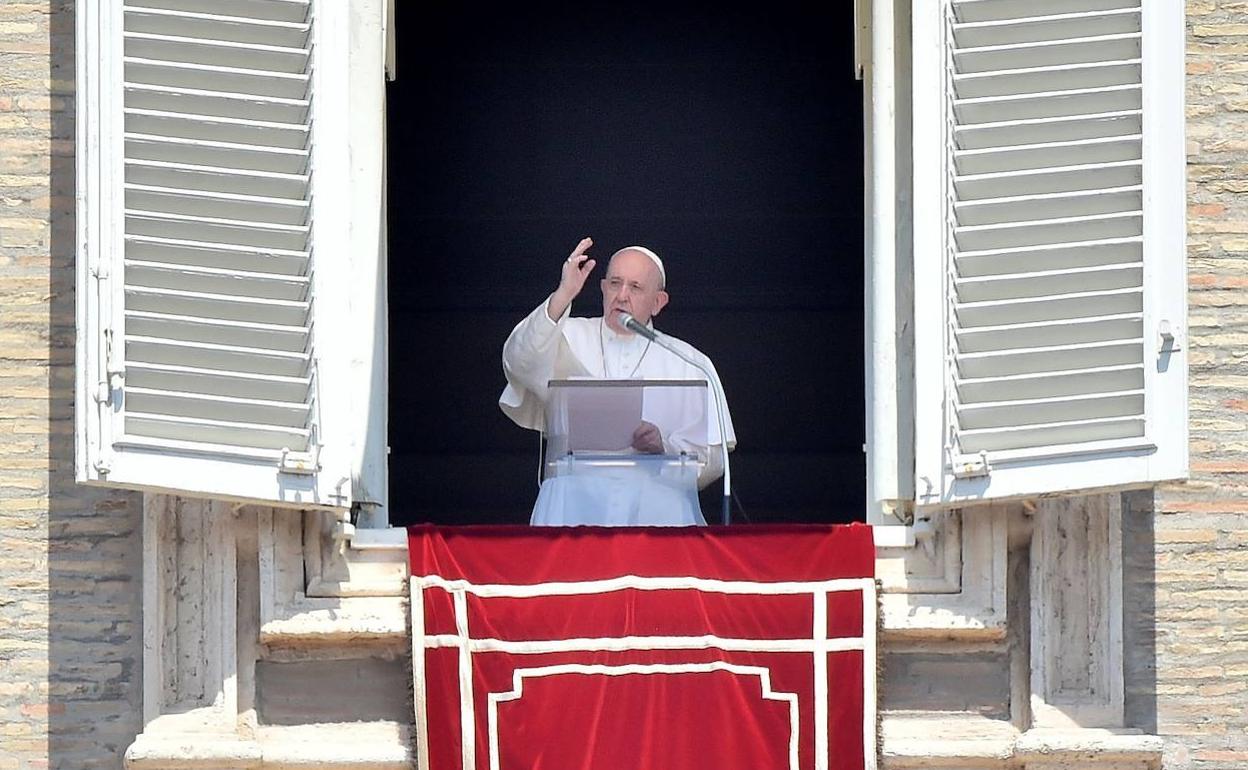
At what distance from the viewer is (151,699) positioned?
28.6 feet

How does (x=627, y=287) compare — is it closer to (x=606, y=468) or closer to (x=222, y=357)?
(x=606, y=468)

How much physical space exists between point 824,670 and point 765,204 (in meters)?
3.52

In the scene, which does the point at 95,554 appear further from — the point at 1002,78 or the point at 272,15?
the point at 1002,78

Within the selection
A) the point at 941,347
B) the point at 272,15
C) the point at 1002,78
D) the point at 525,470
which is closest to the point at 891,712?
the point at 941,347

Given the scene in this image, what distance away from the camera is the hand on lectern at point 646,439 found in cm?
938

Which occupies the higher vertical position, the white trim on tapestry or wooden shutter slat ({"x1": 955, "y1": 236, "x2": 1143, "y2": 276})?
wooden shutter slat ({"x1": 955, "y1": 236, "x2": 1143, "y2": 276})

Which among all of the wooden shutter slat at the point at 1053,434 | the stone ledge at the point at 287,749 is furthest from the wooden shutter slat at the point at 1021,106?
the stone ledge at the point at 287,749

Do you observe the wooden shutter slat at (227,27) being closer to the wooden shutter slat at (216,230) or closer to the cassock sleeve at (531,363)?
the wooden shutter slat at (216,230)

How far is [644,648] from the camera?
343 inches

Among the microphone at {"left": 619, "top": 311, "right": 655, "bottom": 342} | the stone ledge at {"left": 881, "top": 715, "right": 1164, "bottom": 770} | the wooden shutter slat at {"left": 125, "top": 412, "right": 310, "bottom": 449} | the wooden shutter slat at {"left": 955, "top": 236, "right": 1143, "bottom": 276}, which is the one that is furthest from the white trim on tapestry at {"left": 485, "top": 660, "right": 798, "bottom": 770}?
the wooden shutter slat at {"left": 955, "top": 236, "right": 1143, "bottom": 276}

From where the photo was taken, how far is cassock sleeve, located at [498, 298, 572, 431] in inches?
379

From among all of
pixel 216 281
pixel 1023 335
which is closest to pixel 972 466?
pixel 1023 335

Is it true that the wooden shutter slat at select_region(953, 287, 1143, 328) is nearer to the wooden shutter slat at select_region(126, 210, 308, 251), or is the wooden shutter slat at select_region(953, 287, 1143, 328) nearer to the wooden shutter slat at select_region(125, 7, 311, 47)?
the wooden shutter slat at select_region(126, 210, 308, 251)

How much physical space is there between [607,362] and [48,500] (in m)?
1.79
